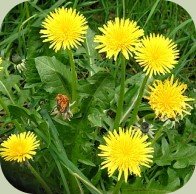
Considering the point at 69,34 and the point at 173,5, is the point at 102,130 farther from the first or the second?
the point at 173,5

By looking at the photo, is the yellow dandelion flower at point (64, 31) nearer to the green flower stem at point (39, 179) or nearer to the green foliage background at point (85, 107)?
Answer: the green foliage background at point (85, 107)

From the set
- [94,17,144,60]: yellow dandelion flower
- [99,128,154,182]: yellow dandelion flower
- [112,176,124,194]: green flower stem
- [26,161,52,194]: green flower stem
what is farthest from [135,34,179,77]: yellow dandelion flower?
[26,161,52,194]: green flower stem

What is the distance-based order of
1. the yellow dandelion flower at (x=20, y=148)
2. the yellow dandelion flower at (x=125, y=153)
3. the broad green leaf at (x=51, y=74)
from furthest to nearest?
the broad green leaf at (x=51, y=74)
the yellow dandelion flower at (x=20, y=148)
the yellow dandelion flower at (x=125, y=153)

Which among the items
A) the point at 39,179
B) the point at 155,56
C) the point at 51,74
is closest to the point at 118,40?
the point at 155,56

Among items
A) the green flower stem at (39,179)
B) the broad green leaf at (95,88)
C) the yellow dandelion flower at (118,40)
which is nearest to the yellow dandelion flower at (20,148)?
the green flower stem at (39,179)

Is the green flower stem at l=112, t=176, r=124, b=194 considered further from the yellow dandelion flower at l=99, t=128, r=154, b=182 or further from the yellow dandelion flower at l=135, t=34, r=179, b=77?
the yellow dandelion flower at l=135, t=34, r=179, b=77

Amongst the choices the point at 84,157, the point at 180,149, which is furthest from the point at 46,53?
the point at 180,149
